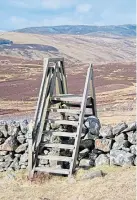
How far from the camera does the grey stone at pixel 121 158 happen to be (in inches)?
488

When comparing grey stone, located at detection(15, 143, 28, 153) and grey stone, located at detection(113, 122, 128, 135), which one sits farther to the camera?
grey stone, located at detection(15, 143, 28, 153)

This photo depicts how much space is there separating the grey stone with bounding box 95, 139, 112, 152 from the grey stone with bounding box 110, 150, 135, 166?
0.37 metres

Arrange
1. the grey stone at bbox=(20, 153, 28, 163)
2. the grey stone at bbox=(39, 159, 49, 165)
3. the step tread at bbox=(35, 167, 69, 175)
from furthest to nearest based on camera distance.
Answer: the grey stone at bbox=(20, 153, 28, 163) < the grey stone at bbox=(39, 159, 49, 165) < the step tread at bbox=(35, 167, 69, 175)

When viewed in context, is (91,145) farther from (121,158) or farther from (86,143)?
(121,158)

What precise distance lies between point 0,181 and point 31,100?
35804 millimetres

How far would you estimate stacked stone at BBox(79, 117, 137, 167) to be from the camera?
1250cm

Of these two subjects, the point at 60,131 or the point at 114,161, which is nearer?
the point at 114,161

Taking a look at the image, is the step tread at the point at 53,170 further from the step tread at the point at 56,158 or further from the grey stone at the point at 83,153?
the grey stone at the point at 83,153

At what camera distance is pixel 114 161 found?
12.5 meters

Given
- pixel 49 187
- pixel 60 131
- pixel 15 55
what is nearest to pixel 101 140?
pixel 60 131

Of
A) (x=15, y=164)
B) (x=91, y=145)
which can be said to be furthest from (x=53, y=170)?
(x=15, y=164)

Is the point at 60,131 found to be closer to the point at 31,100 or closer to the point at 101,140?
the point at 101,140

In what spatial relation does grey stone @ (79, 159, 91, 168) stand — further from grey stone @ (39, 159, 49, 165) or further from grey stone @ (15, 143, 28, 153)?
grey stone @ (15, 143, 28, 153)

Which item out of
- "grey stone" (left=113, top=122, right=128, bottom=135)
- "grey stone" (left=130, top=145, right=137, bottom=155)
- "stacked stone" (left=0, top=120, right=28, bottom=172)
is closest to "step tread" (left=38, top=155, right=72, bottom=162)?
"stacked stone" (left=0, top=120, right=28, bottom=172)
